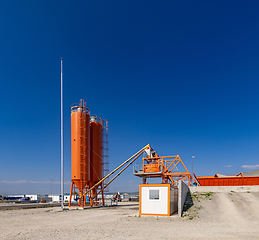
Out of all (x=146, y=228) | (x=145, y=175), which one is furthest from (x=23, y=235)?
(x=145, y=175)

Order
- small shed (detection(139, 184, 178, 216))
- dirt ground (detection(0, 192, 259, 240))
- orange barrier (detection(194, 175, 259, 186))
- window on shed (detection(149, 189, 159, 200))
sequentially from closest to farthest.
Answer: dirt ground (detection(0, 192, 259, 240)), small shed (detection(139, 184, 178, 216)), window on shed (detection(149, 189, 159, 200)), orange barrier (detection(194, 175, 259, 186))

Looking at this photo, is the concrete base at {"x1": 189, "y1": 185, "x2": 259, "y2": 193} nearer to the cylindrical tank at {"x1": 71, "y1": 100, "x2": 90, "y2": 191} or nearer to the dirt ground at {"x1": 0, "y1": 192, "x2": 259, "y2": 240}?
the dirt ground at {"x1": 0, "y1": 192, "x2": 259, "y2": 240}

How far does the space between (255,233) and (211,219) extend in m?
6.15

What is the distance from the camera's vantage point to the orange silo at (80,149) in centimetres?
3835

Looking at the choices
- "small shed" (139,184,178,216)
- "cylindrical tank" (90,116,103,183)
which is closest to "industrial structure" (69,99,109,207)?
"cylindrical tank" (90,116,103,183)

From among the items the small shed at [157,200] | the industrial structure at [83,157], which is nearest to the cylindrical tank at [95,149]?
the industrial structure at [83,157]

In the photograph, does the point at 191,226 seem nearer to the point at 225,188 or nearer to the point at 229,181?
the point at 225,188

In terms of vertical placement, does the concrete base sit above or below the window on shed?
below

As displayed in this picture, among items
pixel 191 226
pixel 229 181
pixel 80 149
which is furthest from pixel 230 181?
pixel 80 149

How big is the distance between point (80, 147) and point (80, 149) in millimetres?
345

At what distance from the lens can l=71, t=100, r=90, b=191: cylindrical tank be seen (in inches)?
1510

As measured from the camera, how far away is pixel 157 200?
77.7 ft

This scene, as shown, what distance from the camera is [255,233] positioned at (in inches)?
598

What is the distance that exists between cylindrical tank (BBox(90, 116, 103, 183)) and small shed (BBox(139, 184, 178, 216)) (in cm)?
1939
